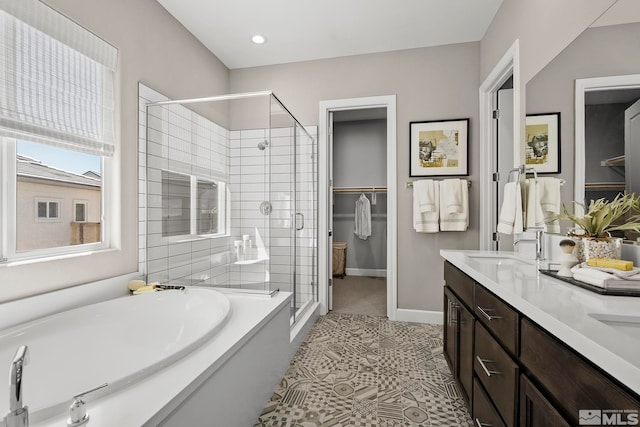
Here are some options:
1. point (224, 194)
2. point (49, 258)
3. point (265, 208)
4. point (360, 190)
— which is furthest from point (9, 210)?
point (360, 190)

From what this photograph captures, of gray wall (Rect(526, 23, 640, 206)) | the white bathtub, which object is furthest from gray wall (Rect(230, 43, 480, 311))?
the white bathtub

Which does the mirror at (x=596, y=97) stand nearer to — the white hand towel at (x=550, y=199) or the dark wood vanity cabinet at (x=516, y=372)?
the white hand towel at (x=550, y=199)

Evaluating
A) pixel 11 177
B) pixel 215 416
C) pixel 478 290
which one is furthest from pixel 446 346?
pixel 11 177

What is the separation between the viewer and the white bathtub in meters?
1.19

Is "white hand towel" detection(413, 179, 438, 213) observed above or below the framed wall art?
below

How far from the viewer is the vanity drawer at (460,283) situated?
150 centimetres

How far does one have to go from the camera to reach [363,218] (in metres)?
4.93

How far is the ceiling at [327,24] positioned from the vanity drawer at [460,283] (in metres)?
2.12

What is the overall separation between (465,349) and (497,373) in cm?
46

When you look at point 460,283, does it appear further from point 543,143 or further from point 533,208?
point 543,143

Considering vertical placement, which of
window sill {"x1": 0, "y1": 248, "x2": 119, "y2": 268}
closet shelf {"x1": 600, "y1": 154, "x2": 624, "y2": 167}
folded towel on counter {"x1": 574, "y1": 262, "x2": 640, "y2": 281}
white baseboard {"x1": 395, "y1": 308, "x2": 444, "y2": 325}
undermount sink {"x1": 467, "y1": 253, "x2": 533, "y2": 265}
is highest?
closet shelf {"x1": 600, "y1": 154, "x2": 624, "y2": 167}

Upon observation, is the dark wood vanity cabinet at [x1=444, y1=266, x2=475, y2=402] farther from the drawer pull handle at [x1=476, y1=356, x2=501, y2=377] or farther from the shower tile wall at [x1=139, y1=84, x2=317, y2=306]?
the shower tile wall at [x1=139, y1=84, x2=317, y2=306]

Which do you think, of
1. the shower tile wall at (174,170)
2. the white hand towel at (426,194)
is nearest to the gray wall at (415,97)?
the white hand towel at (426,194)

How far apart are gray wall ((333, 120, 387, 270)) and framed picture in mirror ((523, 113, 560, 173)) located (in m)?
3.03
